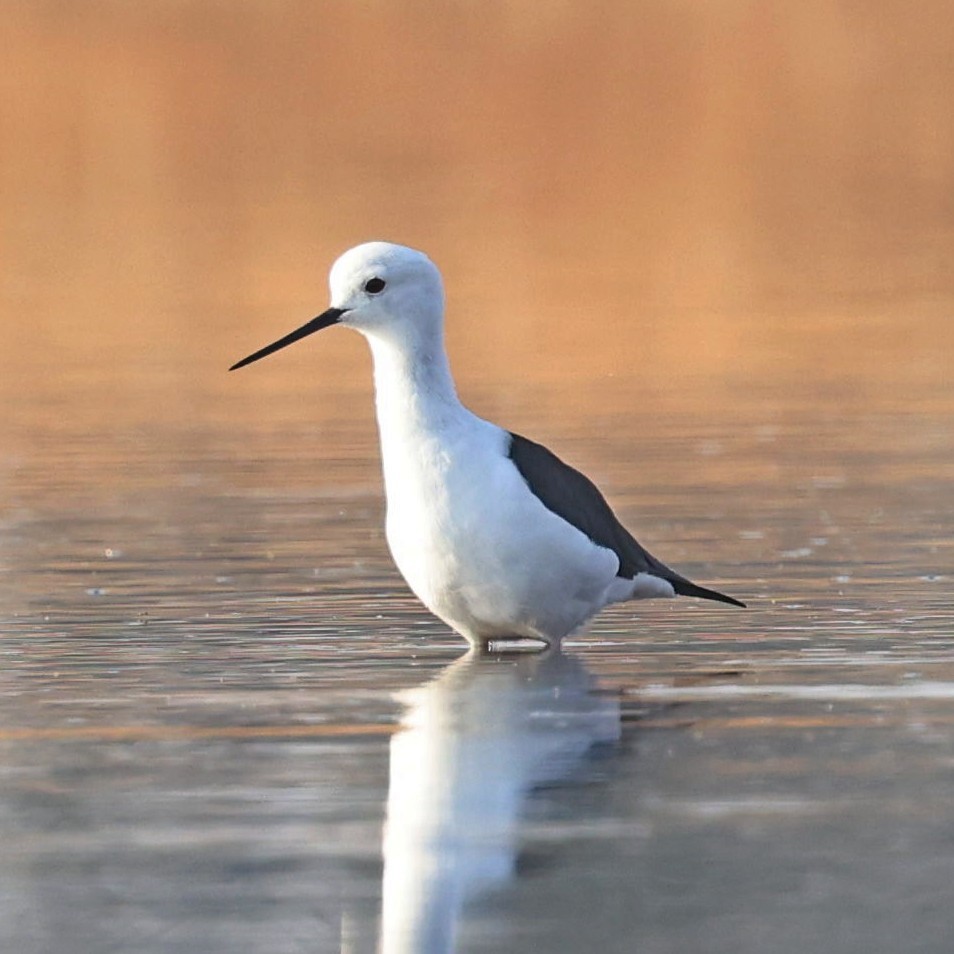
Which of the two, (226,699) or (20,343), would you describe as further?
(20,343)

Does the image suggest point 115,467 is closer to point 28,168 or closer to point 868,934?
point 868,934

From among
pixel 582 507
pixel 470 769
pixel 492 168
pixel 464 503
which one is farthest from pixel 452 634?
pixel 492 168

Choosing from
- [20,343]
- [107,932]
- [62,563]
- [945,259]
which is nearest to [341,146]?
[945,259]

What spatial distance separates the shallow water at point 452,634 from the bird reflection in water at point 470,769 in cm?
2

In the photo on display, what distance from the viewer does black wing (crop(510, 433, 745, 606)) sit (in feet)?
29.3

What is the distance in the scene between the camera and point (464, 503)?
8758 mm

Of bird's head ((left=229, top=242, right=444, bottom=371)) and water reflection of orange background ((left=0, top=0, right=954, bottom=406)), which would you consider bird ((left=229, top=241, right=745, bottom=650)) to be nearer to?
bird's head ((left=229, top=242, right=444, bottom=371))

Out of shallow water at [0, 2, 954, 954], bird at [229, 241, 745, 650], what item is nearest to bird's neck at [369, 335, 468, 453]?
bird at [229, 241, 745, 650]

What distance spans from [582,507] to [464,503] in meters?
0.51

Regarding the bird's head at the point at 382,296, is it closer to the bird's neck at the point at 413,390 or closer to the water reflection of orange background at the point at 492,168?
the bird's neck at the point at 413,390

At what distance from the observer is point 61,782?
275 inches

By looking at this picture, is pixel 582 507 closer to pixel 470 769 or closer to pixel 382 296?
pixel 382 296

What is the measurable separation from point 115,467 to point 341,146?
963 inches

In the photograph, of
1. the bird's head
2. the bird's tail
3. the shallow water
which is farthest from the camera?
the bird's tail
